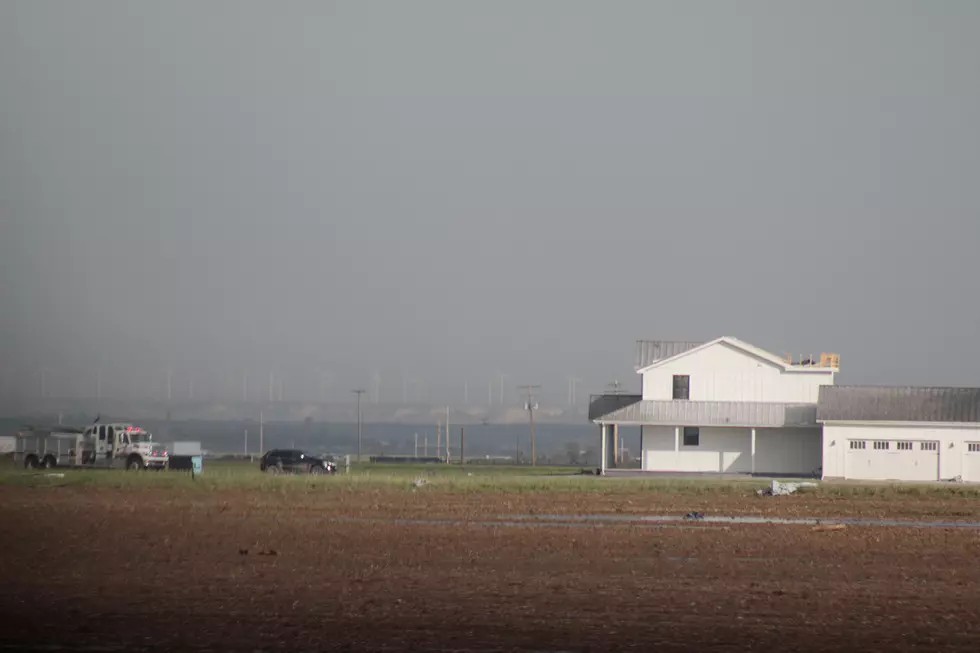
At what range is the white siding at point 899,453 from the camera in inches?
2793

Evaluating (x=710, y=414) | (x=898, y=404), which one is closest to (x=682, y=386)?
(x=710, y=414)

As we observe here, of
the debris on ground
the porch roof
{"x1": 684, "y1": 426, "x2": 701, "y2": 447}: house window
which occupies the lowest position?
the debris on ground

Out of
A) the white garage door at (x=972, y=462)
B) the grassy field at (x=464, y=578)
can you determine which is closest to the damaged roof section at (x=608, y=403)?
the white garage door at (x=972, y=462)

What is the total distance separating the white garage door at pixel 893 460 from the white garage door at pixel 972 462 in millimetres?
1412

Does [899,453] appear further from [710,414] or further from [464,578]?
[464,578]

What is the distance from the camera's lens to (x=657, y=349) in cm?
8219

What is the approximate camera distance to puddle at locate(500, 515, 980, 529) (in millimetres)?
38750

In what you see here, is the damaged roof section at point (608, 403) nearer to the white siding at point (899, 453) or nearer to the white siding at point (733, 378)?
the white siding at point (733, 378)

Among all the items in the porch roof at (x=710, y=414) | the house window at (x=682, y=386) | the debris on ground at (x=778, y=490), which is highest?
the house window at (x=682, y=386)

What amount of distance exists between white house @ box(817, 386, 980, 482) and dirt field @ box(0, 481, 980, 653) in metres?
35.7

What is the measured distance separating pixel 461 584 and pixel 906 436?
5174 centimetres

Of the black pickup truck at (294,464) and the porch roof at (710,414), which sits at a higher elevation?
the porch roof at (710,414)

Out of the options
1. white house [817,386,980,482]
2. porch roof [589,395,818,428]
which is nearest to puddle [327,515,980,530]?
white house [817,386,980,482]

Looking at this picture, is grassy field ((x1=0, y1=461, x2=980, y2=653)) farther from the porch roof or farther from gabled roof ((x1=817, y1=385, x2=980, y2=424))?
the porch roof
